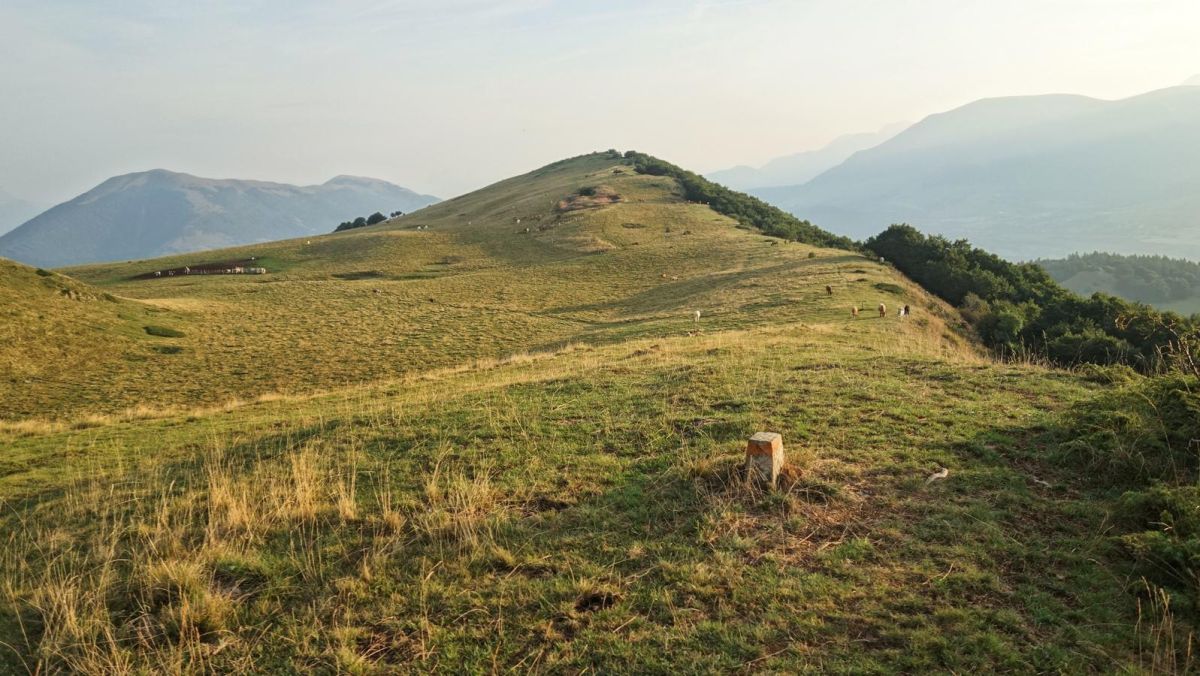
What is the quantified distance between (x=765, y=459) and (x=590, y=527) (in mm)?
2412

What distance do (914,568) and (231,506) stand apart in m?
7.94

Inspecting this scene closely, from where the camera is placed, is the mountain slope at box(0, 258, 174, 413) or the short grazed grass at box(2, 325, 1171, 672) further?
the mountain slope at box(0, 258, 174, 413)

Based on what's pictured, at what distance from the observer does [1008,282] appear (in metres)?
44.6

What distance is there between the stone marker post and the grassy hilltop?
0.29m

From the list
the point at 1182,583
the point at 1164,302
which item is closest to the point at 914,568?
the point at 1182,583

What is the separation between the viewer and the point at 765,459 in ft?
23.7

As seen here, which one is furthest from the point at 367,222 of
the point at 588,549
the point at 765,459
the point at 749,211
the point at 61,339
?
the point at 588,549

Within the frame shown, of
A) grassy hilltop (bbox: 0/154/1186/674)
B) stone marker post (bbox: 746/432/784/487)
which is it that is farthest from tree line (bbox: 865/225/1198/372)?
stone marker post (bbox: 746/432/784/487)

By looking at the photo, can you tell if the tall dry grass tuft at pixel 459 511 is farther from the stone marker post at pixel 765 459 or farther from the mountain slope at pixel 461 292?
the mountain slope at pixel 461 292

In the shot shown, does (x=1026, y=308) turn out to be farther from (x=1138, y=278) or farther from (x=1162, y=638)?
(x=1138, y=278)

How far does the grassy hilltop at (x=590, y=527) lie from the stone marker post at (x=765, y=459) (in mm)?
288

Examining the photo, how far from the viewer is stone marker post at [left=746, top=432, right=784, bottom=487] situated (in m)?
7.19

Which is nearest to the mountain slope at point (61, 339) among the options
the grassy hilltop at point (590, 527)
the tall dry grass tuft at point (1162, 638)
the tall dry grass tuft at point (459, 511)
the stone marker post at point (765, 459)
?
the grassy hilltop at point (590, 527)

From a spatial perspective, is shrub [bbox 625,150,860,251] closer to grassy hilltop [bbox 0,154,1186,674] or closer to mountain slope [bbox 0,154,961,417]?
mountain slope [bbox 0,154,961,417]
